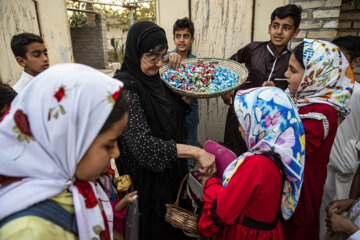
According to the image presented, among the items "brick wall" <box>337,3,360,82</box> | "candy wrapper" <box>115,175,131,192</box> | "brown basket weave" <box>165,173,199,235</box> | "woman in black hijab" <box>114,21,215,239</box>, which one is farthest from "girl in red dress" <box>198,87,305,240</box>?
"brick wall" <box>337,3,360,82</box>

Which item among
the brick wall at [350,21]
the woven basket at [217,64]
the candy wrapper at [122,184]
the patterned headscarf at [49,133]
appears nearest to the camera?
the patterned headscarf at [49,133]

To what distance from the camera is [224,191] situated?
126cm

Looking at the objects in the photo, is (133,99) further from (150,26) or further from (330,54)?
(330,54)

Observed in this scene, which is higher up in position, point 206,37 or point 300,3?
point 300,3

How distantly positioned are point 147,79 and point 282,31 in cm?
196

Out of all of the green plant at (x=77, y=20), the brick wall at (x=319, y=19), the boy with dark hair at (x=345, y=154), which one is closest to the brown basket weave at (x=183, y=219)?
the boy with dark hair at (x=345, y=154)

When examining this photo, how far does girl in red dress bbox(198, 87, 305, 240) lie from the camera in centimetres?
121

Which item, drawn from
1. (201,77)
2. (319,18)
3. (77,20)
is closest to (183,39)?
(201,77)

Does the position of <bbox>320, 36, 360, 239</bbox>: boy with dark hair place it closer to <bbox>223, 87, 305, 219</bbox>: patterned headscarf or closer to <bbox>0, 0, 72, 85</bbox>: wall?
<bbox>223, 87, 305, 219</bbox>: patterned headscarf

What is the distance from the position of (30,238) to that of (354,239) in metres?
1.55

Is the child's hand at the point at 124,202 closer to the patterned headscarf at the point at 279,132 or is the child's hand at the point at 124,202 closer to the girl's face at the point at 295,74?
the patterned headscarf at the point at 279,132

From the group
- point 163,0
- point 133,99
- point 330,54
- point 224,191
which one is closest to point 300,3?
point 330,54

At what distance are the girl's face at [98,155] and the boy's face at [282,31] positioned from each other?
2.60m

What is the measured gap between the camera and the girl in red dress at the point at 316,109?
1.60 metres
